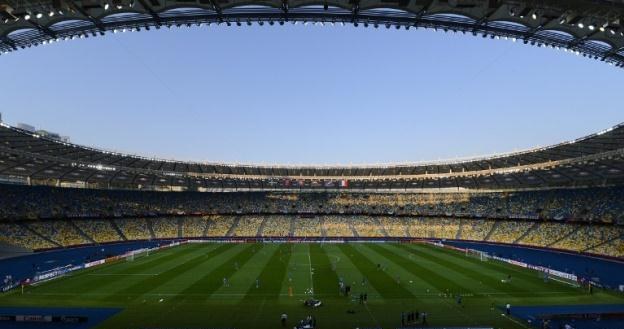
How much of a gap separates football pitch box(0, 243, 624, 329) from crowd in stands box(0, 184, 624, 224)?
2917 cm

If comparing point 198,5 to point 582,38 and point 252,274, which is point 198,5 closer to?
point 582,38

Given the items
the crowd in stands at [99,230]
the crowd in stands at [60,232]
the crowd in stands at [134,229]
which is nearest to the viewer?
the crowd in stands at [60,232]

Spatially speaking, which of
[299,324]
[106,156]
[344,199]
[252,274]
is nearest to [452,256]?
[252,274]

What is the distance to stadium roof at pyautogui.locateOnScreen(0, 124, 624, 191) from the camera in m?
51.7

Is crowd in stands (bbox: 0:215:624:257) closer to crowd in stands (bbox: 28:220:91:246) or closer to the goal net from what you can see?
crowd in stands (bbox: 28:220:91:246)

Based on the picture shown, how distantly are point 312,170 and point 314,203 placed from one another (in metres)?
16.1

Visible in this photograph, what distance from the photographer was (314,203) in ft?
337

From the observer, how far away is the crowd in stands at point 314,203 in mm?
70963

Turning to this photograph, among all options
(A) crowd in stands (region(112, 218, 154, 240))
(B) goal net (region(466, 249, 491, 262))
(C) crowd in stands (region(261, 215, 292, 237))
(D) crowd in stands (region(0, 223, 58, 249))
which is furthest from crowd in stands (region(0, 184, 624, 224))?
(B) goal net (region(466, 249, 491, 262))

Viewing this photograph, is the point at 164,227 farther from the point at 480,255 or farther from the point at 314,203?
the point at 480,255

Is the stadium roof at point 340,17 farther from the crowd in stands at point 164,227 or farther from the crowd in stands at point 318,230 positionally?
the crowd in stands at point 164,227

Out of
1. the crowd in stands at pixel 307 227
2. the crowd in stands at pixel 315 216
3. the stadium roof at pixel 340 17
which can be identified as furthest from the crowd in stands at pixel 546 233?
the stadium roof at pixel 340 17

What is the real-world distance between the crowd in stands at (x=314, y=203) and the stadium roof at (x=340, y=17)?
203 ft

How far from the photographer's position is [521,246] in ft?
240
